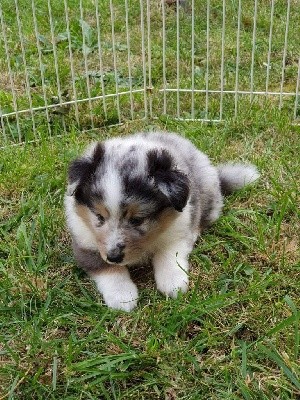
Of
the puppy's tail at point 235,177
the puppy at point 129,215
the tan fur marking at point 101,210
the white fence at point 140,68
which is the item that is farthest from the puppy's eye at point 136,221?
the white fence at point 140,68

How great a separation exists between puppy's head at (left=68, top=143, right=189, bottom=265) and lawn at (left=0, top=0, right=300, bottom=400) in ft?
0.96

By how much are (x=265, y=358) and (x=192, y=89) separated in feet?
8.60

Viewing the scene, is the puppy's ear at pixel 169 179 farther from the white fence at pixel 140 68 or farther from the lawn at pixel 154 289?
the white fence at pixel 140 68

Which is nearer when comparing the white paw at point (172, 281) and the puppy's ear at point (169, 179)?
the puppy's ear at point (169, 179)

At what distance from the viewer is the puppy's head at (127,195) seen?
2.75 meters

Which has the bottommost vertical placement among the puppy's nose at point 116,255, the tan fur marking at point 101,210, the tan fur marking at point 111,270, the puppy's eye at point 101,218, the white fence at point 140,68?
the white fence at point 140,68

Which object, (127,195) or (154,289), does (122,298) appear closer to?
(154,289)

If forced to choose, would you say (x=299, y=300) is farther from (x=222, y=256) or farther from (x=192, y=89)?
(x=192, y=89)

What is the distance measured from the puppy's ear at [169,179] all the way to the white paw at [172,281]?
34 cm

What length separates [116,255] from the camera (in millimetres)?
2752

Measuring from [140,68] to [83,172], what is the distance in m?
2.89

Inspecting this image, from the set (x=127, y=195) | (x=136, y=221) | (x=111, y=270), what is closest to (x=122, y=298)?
(x=111, y=270)

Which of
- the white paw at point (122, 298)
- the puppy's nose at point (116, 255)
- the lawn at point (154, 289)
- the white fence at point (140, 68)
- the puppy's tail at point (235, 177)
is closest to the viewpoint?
the lawn at point (154, 289)

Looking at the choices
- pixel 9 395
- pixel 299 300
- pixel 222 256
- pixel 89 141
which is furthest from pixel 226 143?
pixel 9 395
